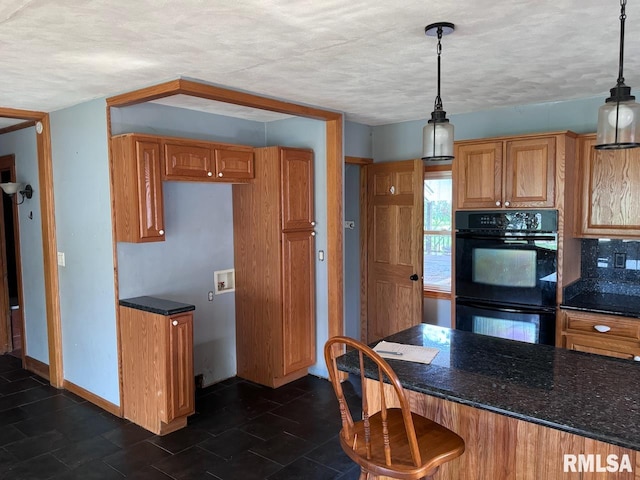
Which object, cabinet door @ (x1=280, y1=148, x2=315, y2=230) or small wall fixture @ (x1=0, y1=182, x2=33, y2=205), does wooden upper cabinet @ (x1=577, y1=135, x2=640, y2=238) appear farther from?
small wall fixture @ (x1=0, y1=182, x2=33, y2=205)

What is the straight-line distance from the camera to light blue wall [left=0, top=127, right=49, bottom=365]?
4.32m

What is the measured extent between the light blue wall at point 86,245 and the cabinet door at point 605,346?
321 cm

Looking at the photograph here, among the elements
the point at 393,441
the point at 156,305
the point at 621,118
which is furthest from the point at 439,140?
the point at 156,305

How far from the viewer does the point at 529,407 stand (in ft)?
5.33

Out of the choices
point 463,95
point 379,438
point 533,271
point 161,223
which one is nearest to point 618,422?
point 379,438

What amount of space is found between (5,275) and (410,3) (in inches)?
194

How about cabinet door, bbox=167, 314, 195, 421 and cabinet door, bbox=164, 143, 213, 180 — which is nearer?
cabinet door, bbox=167, 314, 195, 421

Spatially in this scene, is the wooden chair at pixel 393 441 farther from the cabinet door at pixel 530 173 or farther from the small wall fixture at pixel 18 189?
the small wall fixture at pixel 18 189

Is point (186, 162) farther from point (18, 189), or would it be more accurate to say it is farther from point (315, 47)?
point (18, 189)

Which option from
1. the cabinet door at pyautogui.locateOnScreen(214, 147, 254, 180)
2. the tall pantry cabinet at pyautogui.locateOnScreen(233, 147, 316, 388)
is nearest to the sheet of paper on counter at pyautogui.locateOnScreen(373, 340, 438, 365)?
the tall pantry cabinet at pyautogui.locateOnScreen(233, 147, 316, 388)

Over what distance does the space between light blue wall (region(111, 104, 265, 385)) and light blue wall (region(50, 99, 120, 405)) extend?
0.20 meters

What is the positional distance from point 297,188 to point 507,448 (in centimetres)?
263

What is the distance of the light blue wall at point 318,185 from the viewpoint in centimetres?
415

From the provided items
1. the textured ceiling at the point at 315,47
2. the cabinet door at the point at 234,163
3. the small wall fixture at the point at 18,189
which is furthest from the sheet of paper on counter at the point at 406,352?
the small wall fixture at the point at 18,189
